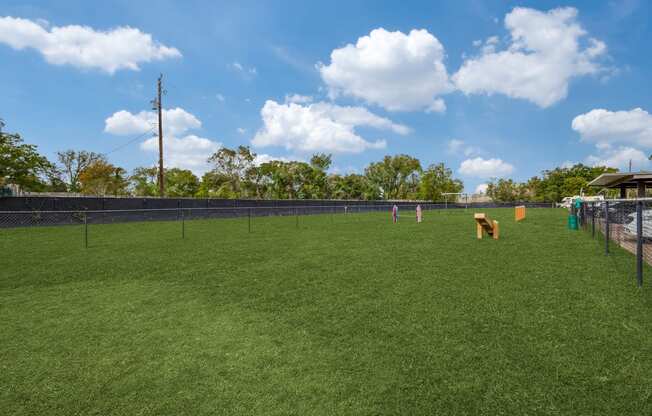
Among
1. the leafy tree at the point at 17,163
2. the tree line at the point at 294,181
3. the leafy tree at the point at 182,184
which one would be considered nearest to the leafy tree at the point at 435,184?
the tree line at the point at 294,181

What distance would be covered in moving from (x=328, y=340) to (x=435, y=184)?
87521 millimetres

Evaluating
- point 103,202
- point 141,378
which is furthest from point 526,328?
point 103,202

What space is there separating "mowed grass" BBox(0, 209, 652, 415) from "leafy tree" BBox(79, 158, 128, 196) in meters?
62.6

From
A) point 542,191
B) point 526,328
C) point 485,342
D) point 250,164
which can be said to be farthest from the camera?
point 542,191

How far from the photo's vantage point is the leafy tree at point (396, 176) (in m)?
91.2

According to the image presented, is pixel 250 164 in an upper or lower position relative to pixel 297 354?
upper

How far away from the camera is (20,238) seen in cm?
1448

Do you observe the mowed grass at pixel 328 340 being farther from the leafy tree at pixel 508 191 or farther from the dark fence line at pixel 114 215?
the leafy tree at pixel 508 191

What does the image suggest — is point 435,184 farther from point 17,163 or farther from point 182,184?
point 17,163

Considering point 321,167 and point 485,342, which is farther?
point 321,167

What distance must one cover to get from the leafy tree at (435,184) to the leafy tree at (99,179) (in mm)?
66254

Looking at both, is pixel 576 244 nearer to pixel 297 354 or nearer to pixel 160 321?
pixel 297 354

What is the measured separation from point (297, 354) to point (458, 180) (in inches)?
4091

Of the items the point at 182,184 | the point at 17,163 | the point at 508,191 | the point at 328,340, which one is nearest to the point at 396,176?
the point at 508,191
